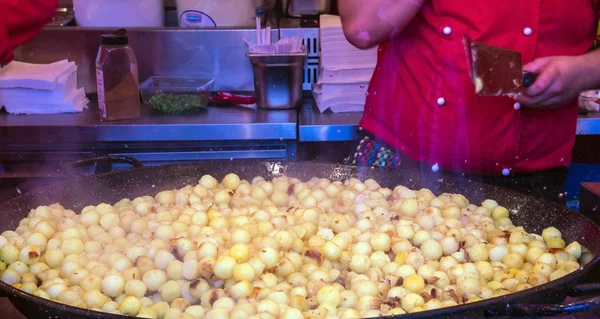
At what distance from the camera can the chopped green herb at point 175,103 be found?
279 centimetres

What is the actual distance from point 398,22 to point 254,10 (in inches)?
61.4

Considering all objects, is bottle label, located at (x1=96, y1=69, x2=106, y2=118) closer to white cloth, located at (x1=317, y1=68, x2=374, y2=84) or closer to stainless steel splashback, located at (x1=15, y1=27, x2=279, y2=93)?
stainless steel splashback, located at (x1=15, y1=27, x2=279, y2=93)

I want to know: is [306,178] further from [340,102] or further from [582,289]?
[340,102]

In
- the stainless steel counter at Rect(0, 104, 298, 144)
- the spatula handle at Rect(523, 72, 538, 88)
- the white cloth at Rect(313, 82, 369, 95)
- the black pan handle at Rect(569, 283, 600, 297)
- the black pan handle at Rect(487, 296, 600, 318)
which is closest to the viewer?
the black pan handle at Rect(487, 296, 600, 318)

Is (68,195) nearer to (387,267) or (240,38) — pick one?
(387,267)

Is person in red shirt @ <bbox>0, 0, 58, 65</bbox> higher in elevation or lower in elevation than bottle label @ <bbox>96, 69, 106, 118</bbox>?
higher

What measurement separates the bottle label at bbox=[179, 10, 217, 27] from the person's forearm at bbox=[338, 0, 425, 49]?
142 centimetres

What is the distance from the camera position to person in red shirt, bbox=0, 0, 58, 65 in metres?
1.84

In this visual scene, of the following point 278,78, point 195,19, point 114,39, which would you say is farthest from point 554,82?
point 195,19

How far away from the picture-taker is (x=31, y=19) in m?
1.91

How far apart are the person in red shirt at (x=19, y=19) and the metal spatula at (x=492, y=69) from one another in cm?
119

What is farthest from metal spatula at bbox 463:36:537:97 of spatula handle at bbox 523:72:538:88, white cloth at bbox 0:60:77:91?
white cloth at bbox 0:60:77:91

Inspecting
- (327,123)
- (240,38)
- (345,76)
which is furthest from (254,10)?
(327,123)

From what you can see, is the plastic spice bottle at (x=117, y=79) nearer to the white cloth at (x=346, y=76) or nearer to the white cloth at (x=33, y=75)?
the white cloth at (x=33, y=75)
